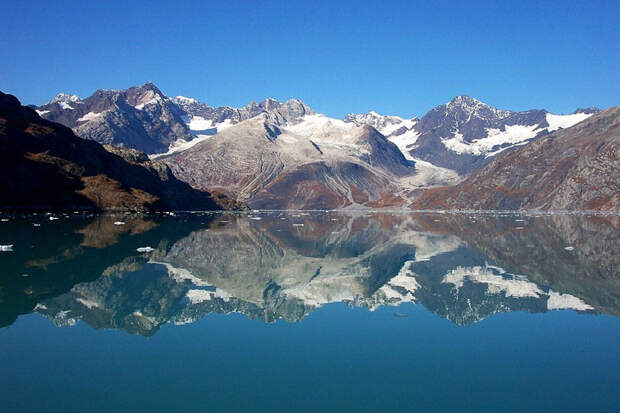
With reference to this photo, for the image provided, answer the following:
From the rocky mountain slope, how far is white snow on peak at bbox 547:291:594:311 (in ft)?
438

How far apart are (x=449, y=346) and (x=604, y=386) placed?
5093 mm

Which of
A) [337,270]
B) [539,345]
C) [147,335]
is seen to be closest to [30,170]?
[337,270]

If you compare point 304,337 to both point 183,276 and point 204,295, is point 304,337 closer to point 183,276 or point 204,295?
point 204,295

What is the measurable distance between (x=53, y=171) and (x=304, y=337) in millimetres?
146031

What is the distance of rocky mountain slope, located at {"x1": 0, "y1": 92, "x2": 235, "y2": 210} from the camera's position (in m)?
129

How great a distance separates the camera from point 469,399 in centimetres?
1270

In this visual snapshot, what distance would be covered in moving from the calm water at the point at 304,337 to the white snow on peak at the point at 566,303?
0.10 metres

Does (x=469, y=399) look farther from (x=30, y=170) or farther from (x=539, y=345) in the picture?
(x=30, y=170)

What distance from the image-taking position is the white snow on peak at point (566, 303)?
2355 cm

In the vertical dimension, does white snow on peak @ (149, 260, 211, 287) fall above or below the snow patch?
above

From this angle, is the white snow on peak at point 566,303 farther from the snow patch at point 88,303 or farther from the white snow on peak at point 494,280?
the snow patch at point 88,303

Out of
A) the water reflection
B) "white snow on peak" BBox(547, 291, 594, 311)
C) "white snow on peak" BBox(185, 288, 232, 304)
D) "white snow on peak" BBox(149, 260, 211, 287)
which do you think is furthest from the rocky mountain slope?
"white snow on peak" BBox(547, 291, 594, 311)

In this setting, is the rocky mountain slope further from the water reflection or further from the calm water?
the calm water

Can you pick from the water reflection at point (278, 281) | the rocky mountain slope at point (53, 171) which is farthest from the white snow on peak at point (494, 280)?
the rocky mountain slope at point (53, 171)
